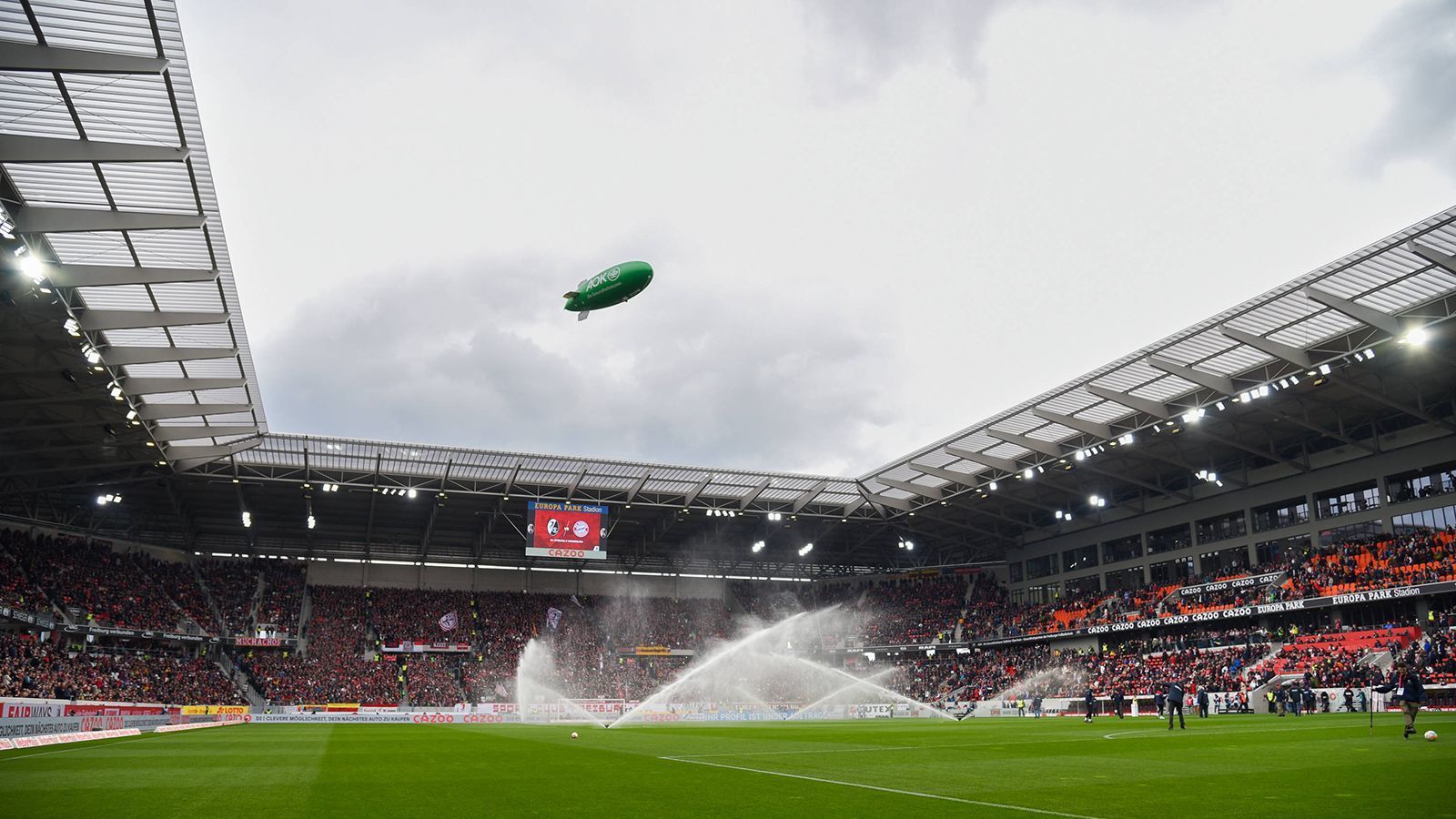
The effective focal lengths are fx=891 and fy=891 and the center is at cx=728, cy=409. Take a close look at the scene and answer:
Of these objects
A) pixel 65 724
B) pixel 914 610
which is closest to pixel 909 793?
pixel 65 724

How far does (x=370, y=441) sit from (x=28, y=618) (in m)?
18.5

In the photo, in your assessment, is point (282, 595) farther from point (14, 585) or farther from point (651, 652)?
point (651, 652)

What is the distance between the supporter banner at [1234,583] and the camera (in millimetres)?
49281

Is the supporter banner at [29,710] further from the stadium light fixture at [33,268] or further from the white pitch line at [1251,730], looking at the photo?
the white pitch line at [1251,730]

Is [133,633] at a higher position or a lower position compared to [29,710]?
higher

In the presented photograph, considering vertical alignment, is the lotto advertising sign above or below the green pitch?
above

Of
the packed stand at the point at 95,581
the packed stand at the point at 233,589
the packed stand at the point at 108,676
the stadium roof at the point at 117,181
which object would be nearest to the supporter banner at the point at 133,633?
the packed stand at the point at 95,581

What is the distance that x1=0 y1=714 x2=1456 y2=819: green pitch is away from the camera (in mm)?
9672

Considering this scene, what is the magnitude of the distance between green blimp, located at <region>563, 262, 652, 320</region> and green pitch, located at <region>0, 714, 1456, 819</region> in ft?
48.7

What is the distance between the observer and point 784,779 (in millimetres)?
13273

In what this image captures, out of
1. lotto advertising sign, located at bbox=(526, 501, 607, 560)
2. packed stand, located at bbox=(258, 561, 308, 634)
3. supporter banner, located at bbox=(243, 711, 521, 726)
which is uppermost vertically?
lotto advertising sign, located at bbox=(526, 501, 607, 560)

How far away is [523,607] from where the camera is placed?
71.0 m

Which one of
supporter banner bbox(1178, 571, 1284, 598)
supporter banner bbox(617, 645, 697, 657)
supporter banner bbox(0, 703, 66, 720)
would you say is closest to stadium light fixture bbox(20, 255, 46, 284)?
supporter banner bbox(0, 703, 66, 720)

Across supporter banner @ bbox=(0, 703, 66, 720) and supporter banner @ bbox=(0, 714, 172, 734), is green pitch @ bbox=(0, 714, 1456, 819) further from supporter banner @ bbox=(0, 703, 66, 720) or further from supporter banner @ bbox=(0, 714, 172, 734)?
supporter banner @ bbox=(0, 703, 66, 720)
